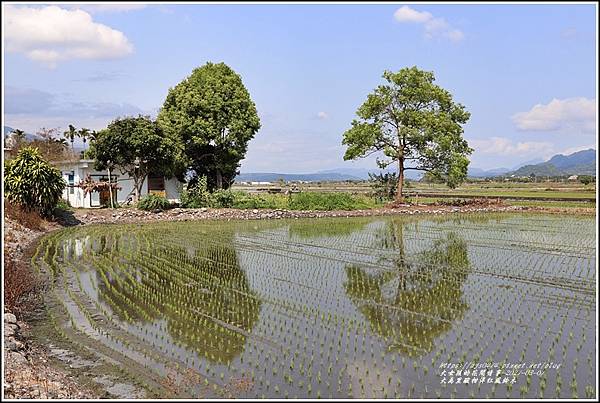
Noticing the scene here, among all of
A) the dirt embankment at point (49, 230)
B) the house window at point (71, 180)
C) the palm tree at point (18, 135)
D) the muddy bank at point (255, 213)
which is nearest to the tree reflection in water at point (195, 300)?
the dirt embankment at point (49, 230)

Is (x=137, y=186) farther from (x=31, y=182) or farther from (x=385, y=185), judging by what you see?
(x=385, y=185)

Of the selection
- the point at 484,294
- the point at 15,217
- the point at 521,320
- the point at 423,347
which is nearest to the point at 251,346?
the point at 423,347

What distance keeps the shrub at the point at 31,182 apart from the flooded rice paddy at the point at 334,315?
3.89 m

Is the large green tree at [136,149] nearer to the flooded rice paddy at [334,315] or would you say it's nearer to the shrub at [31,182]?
the shrub at [31,182]

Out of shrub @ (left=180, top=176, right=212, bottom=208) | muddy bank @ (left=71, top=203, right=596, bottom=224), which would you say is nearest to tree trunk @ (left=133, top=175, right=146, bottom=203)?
muddy bank @ (left=71, top=203, right=596, bottom=224)

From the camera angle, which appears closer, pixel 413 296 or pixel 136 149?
pixel 413 296

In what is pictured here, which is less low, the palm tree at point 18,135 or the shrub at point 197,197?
the palm tree at point 18,135

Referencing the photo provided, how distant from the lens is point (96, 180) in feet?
104

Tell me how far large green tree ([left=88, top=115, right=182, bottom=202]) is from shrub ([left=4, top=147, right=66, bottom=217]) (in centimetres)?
491

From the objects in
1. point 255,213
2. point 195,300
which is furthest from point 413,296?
point 255,213

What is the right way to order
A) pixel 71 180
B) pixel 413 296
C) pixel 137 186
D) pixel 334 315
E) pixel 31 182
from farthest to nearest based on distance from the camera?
pixel 71 180, pixel 137 186, pixel 31 182, pixel 413 296, pixel 334 315

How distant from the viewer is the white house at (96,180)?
3106 centimetres

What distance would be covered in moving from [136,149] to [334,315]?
21438mm

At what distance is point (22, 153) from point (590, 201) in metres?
33.2
